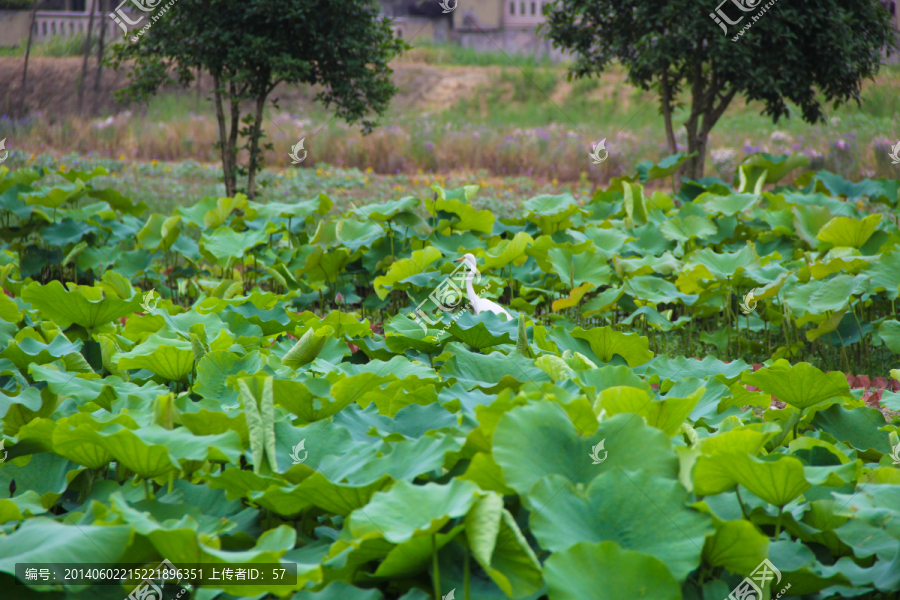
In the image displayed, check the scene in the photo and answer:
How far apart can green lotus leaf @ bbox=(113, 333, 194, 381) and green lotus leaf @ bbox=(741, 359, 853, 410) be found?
103 centimetres

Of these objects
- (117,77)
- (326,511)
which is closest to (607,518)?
(326,511)

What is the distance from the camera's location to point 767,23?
490 cm

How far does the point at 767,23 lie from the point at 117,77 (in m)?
10.5

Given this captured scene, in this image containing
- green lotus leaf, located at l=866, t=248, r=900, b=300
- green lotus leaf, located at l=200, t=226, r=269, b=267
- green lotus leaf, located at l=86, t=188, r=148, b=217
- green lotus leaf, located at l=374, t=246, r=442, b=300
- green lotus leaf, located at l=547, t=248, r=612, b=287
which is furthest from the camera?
green lotus leaf, located at l=86, t=188, r=148, b=217

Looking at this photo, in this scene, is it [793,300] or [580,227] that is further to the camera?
[580,227]

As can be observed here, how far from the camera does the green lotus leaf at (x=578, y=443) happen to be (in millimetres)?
827

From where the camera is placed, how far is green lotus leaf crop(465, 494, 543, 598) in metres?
0.68

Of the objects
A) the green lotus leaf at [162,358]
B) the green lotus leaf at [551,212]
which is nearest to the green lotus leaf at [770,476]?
the green lotus leaf at [162,358]

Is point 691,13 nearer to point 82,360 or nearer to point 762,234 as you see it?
point 762,234

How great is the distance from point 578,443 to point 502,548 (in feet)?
0.56

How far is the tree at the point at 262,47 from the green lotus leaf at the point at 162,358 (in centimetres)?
372

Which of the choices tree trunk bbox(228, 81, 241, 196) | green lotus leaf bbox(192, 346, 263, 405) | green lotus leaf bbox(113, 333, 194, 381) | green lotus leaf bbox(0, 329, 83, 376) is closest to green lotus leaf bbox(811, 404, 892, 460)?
green lotus leaf bbox(192, 346, 263, 405)

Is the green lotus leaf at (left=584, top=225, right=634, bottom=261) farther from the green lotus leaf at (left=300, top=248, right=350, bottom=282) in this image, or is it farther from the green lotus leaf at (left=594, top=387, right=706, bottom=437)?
the green lotus leaf at (left=594, top=387, right=706, bottom=437)

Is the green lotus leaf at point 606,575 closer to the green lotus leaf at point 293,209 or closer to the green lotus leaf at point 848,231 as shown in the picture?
the green lotus leaf at point 848,231
